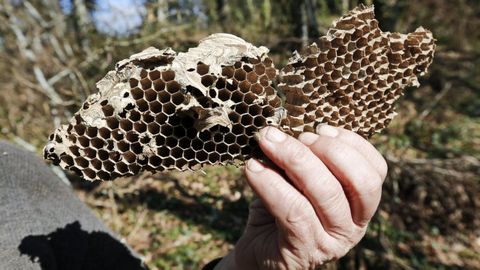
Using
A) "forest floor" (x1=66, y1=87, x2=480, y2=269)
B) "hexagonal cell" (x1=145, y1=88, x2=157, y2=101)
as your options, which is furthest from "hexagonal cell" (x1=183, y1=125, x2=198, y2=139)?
"forest floor" (x1=66, y1=87, x2=480, y2=269)

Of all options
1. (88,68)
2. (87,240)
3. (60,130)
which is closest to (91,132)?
(60,130)

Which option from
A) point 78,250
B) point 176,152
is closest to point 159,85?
point 176,152

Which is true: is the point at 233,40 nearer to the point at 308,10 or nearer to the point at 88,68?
the point at 88,68

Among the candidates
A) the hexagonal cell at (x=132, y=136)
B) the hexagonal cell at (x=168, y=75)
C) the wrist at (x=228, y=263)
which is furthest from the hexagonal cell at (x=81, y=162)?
the wrist at (x=228, y=263)

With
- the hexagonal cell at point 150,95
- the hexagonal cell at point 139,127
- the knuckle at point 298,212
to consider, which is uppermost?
the hexagonal cell at point 150,95

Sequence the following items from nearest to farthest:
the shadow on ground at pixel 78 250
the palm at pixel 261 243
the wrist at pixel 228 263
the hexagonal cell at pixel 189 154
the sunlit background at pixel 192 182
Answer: the hexagonal cell at pixel 189 154 < the palm at pixel 261 243 < the wrist at pixel 228 263 < the shadow on ground at pixel 78 250 < the sunlit background at pixel 192 182

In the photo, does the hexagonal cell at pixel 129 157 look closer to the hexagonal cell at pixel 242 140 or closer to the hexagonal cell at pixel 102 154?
the hexagonal cell at pixel 102 154

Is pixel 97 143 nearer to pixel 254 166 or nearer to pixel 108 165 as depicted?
pixel 108 165

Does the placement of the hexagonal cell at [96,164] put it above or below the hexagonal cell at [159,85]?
below
